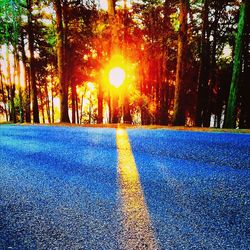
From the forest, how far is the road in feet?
11.2

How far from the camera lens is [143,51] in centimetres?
2067

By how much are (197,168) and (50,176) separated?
2.04 meters

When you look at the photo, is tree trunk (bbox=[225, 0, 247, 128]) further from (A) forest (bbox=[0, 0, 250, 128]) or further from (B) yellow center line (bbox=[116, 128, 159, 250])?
(B) yellow center line (bbox=[116, 128, 159, 250])

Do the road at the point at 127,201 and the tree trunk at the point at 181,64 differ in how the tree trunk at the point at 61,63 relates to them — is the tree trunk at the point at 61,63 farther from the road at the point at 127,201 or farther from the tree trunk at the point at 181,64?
the road at the point at 127,201

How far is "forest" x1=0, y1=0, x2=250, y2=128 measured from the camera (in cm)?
1537

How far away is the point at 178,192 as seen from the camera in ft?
10.6

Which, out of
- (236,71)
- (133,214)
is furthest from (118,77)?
(133,214)

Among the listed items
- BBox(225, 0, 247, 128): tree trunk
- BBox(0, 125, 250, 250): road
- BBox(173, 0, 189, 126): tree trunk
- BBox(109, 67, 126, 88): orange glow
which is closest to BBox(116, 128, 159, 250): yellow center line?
BBox(0, 125, 250, 250): road

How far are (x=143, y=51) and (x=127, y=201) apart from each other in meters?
18.6

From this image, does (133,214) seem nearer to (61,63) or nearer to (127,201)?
(127,201)

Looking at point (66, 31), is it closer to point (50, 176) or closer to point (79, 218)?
point (50, 176)

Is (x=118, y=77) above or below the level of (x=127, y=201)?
above

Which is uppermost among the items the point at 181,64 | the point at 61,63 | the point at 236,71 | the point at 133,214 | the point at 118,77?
the point at 61,63

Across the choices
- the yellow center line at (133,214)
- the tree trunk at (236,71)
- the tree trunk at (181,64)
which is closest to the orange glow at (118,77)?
the tree trunk at (181,64)
